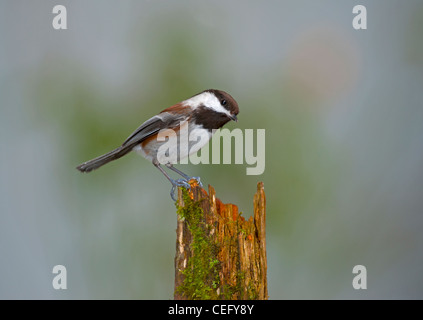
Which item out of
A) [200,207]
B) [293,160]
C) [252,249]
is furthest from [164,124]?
[293,160]

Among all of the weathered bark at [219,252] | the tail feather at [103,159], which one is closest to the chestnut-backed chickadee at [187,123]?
the tail feather at [103,159]

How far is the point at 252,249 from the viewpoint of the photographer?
123 inches

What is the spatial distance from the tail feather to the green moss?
104 centimetres

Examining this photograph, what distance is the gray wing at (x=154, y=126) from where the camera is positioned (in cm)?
388

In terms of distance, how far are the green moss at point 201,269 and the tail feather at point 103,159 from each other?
3.42 ft

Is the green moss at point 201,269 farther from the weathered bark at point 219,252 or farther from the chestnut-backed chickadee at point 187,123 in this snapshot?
the chestnut-backed chickadee at point 187,123

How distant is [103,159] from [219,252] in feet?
4.22

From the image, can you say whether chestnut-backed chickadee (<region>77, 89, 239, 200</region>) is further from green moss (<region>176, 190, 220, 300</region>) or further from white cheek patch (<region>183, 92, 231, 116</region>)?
green moss (<region>176, 190, 220, 300</region>)

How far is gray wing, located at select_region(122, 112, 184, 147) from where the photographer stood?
388 cm

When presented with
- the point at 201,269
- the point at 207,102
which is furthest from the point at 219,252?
the point at 207,102

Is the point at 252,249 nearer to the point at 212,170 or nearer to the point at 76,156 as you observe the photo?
the point at 212,170

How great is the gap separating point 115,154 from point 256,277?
4.80 ft

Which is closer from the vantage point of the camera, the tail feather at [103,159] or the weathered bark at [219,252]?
the weathered bark at [219,252]

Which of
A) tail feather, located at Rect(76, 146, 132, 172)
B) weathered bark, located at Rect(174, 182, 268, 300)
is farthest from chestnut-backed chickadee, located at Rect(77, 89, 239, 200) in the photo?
weathered bark, located at Rect(174, 182, 268, 300)
